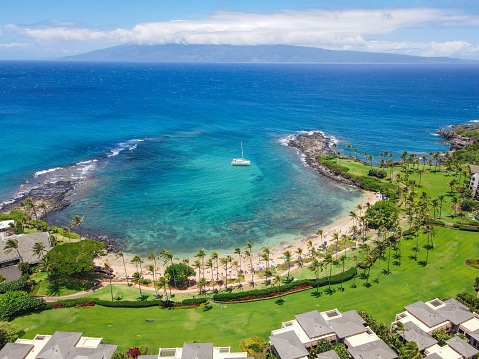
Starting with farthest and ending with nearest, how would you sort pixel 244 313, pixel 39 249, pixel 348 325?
pixel 39 249
pixel 244 313
pixel 348 325

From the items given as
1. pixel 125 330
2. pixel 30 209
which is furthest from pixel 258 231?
pixel 30 209

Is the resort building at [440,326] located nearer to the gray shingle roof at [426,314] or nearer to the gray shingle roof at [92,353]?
the gray shingle roof at [426,314]

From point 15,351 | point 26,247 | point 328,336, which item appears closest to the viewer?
point 15,351

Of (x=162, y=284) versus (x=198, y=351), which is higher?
(x=198, y=351)

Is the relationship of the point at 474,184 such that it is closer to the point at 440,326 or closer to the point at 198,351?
the point at 440,326

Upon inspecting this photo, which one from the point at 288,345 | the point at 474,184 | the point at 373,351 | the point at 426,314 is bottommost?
the point at 288,345

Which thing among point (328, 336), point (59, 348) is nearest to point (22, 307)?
point (59, 348)

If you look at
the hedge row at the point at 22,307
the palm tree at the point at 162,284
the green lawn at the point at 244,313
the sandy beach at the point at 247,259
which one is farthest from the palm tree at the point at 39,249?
the palm tree at the point at 162,284
